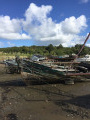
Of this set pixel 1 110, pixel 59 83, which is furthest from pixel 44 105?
pixel 59 83

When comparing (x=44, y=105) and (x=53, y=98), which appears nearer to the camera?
(x=44, y=105)

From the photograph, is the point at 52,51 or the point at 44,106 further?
the point at 52,51

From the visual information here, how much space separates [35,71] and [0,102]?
12.8 ft

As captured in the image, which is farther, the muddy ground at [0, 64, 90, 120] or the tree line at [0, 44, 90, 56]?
the tree line at [0, 44, 90, 56]

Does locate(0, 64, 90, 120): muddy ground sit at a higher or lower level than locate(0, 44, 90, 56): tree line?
lower

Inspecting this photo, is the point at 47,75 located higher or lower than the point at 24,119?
higher

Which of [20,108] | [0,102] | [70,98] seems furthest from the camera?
[70,98]

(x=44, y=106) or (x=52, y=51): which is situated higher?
(x=52, y=51)

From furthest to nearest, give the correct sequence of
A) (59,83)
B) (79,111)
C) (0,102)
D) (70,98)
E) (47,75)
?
(59,83)
(47,75)
(70,98)
(0,102)
(79,111)

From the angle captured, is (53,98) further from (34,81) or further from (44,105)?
(34,81)

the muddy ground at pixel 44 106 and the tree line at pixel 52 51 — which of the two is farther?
the tree line at pixel 52 51

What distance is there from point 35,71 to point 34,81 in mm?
801

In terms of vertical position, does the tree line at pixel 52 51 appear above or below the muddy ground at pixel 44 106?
above

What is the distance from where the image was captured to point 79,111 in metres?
6.09
